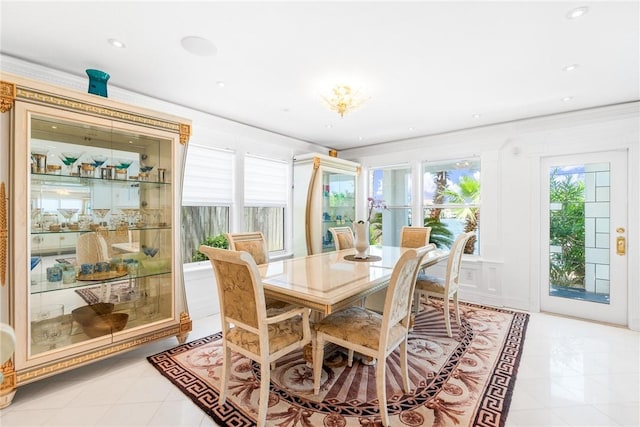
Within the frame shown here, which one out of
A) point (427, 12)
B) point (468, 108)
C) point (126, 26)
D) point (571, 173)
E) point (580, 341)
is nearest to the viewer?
point (427, 12)

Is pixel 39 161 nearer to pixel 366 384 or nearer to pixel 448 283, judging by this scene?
pixel 366 384

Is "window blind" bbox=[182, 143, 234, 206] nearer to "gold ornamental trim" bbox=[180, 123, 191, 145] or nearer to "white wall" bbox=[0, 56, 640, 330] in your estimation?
"white wall" bbox=[0, 56, 640, 330]

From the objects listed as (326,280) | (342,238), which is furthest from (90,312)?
A: (342,238)

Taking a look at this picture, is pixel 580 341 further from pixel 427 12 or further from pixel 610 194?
pixel 427 12

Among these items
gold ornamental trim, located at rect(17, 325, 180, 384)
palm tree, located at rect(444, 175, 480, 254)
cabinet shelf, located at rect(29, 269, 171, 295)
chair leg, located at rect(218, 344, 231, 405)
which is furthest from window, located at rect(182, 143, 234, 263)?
palm tree, located at rect(444, 175, 480, 254)

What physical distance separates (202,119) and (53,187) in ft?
5.67

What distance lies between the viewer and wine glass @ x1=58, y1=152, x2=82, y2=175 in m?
2.32

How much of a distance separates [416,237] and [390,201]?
1.28m

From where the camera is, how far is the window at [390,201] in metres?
5.04

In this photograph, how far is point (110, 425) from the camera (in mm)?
1800

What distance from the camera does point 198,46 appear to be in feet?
7.02

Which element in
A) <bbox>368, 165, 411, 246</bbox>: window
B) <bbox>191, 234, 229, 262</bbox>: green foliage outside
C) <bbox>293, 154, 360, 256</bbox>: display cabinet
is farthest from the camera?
<bbox>368, 165, 411, 246</bbox>: window

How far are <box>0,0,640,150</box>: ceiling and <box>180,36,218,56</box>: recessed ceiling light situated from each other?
0.02 meters

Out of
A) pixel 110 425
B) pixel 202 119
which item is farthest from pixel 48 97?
pixel 110 425
